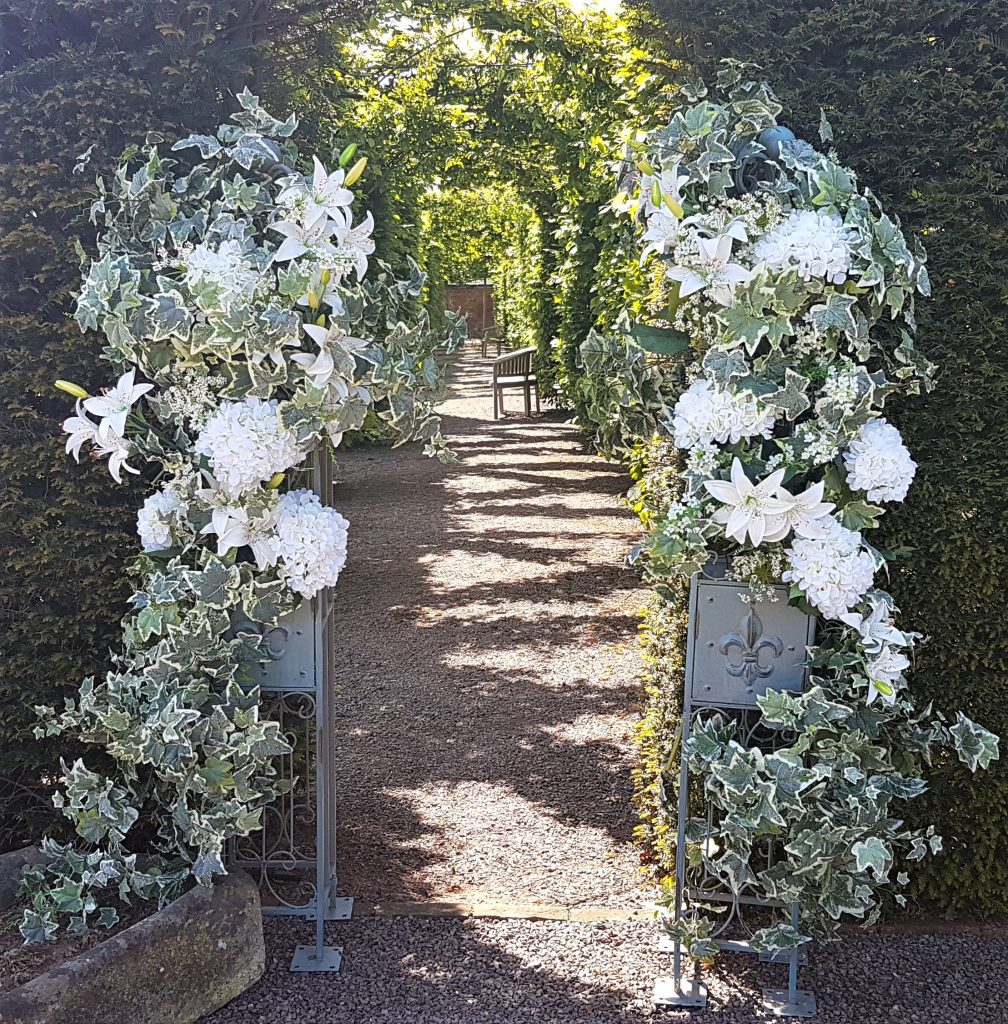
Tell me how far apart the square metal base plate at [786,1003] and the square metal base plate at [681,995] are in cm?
17

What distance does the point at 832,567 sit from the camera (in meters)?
2.48

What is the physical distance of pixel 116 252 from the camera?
8.75 feet

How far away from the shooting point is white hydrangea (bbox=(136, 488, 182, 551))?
2686 mm

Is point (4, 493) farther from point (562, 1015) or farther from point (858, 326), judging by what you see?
point (858, 326)

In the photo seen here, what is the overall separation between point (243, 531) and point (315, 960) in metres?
1.29

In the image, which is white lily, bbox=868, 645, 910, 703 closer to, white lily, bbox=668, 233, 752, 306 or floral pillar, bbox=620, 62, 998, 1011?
floral pillar, bbox=620, 62, 998, 1011

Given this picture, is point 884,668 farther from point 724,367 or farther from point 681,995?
point 681,995

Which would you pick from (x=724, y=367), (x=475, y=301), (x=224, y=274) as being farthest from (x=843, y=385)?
(x=475, y=301)

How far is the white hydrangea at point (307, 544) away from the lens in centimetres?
262

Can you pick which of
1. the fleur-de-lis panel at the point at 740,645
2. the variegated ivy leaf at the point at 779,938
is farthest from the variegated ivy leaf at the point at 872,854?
the fleur-de-lis panel at the point at 740,645

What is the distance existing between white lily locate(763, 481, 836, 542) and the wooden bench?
13.1 m

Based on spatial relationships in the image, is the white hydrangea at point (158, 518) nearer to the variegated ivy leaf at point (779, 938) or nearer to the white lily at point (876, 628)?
the white lily at point (876, 628)

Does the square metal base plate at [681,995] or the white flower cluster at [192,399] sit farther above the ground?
the white flower cluster at [192,399]

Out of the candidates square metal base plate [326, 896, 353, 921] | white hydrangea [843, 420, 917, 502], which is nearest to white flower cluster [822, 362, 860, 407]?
white hydrangea [843, 420, 917, 502]
